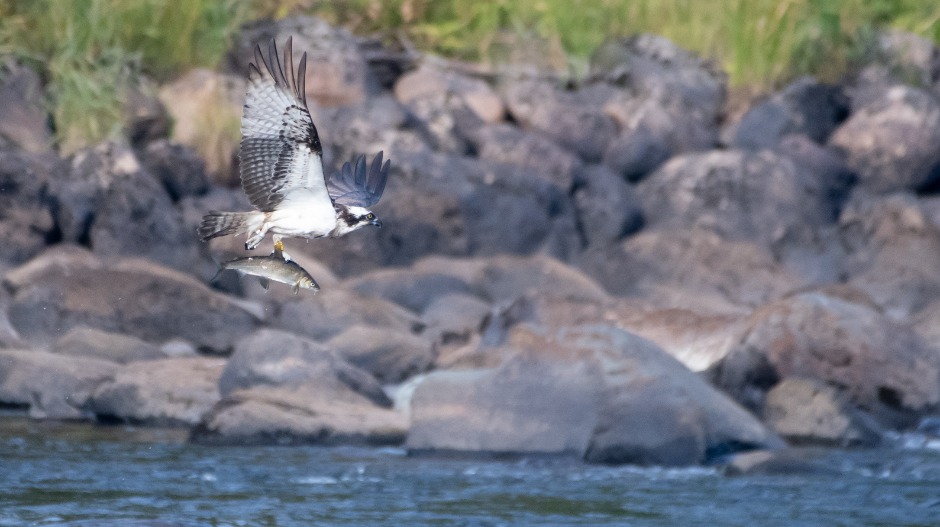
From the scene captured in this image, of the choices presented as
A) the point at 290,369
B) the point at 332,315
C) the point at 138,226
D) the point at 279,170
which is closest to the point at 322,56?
the point at 138,226

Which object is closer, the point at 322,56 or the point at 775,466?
the point at 775,466

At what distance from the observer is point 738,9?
53.7 ft

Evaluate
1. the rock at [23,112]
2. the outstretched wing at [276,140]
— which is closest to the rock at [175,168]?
the rock at [23,112]

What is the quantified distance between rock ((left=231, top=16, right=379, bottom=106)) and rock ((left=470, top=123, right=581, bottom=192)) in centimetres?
135

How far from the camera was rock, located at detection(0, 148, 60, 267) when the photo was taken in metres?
11.5

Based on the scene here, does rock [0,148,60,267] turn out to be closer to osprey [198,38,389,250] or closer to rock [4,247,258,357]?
rock [4,247,258,357]

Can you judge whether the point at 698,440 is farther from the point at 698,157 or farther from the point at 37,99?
the point at 37,99

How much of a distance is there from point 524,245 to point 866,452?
16.4 ft

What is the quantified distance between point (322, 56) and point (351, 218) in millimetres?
8568

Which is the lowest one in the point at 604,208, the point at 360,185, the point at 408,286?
the point at 360,185

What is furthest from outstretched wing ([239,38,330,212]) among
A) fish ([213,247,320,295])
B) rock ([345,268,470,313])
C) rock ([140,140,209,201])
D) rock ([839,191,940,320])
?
rock ([839,191,940,320])

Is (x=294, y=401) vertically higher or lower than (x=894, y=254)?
lower

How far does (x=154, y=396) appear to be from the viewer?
889 centimetres

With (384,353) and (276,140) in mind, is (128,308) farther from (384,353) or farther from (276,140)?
(276,140)
